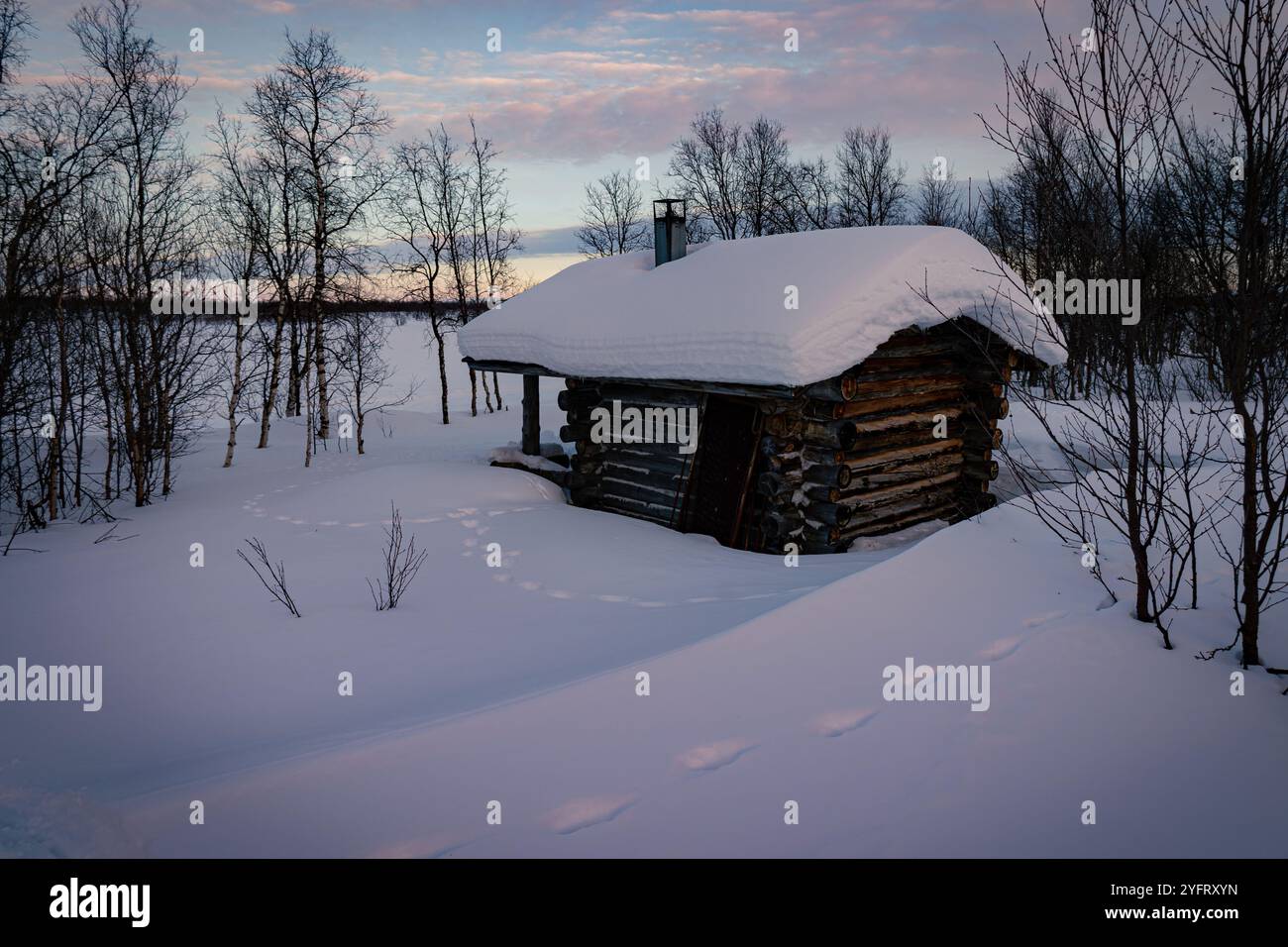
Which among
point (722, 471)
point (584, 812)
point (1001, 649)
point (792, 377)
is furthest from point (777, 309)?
point (584, 812)

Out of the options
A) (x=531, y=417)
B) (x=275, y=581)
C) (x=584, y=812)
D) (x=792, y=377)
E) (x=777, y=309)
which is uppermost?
(x=777, y=309)

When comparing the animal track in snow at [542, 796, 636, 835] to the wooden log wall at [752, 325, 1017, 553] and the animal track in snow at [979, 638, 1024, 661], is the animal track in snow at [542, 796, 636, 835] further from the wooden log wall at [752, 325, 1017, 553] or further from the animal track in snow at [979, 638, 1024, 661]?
the wooden log wall at [752, 325, 1017, 553]

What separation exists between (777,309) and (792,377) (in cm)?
115

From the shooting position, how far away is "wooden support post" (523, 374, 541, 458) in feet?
44.7

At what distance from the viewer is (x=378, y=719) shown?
476 centimetres

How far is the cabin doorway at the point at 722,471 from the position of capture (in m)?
9.85

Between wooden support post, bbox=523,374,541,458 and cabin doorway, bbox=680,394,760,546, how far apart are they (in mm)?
4060

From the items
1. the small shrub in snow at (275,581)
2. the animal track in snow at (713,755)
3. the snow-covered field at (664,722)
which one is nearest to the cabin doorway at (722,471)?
the snow-covered field at (664,722)

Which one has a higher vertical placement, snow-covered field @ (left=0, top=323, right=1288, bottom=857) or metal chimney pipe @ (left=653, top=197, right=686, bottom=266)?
metal chimney pipe @ (left=653, top=197, right=686, bottom=266)

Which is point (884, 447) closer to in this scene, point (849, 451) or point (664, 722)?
point (849, 451)

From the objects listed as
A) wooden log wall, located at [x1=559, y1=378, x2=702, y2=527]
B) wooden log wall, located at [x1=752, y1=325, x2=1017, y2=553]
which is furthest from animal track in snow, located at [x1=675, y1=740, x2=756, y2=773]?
wooden log wall, located at [x1=559, y1=378, x2=702, y2=527]

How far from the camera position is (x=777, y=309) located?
8.77 metres
